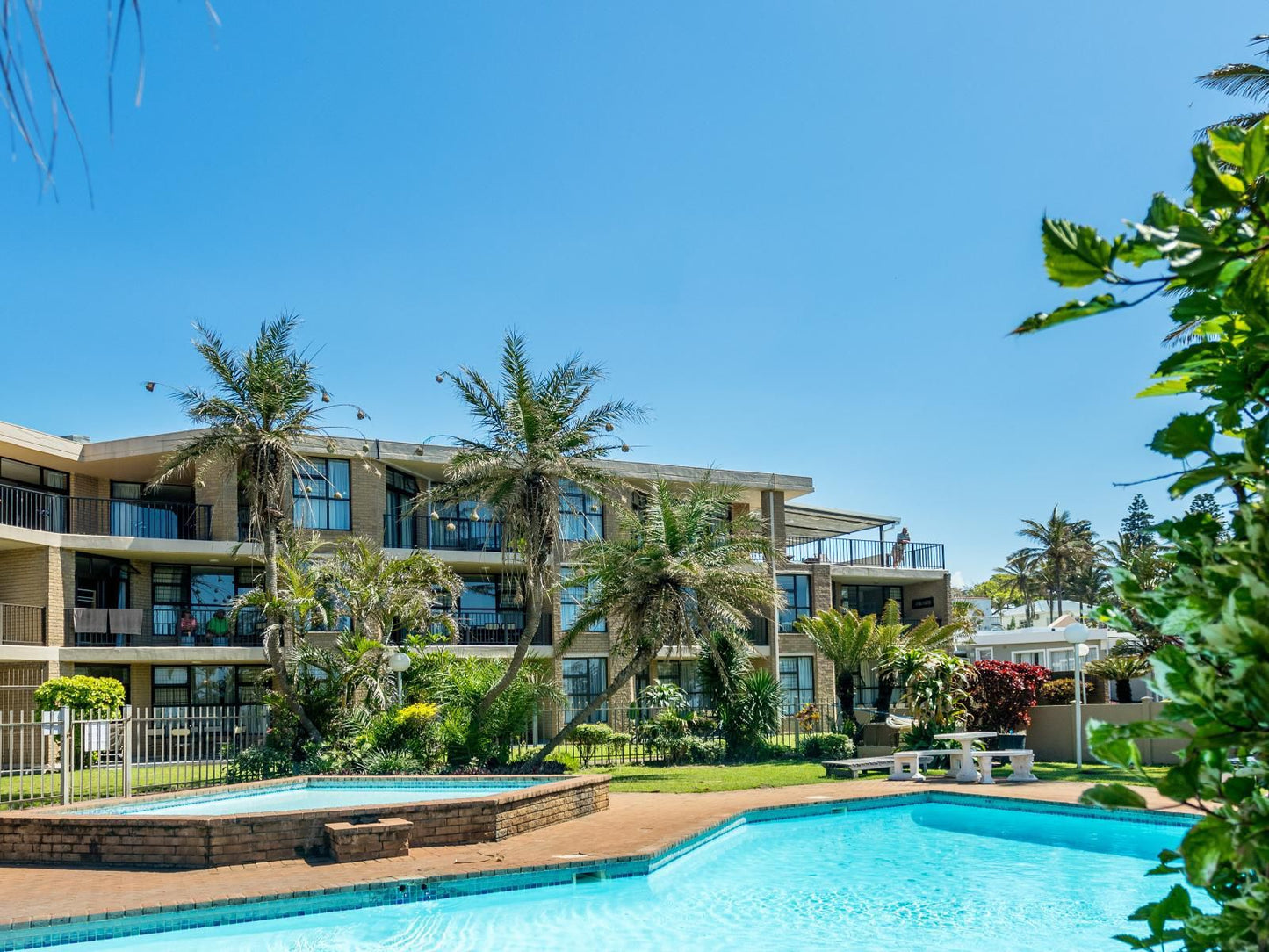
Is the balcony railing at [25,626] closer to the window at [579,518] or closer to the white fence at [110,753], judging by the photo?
the white fence at [110,753]

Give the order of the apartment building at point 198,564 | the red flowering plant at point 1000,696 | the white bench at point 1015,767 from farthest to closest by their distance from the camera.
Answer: the apartment building at point 198,564, the red flowering plant at point 1000,696, the white bench at point 1015,767

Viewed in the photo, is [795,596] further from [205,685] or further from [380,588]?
[205,685]

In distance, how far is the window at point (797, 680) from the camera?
34375mm

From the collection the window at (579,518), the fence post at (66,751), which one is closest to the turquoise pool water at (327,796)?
the fence post at (66,751)

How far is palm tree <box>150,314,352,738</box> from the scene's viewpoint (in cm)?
2064

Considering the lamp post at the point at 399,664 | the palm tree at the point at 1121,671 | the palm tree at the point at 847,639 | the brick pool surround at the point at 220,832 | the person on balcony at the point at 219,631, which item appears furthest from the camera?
the palm tree at the point at 847,639

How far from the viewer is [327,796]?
17062 mm

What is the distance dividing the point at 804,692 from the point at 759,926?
25.1 meters

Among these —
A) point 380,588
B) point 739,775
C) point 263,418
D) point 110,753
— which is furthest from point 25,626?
point 739,775

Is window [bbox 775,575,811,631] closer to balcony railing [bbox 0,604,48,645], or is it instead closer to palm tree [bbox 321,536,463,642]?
palm tree [bbox 321,536,463,642]

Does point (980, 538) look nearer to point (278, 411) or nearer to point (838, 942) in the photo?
point (278, 411)

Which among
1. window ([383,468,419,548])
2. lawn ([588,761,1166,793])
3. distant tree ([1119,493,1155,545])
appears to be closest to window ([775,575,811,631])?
lawn ([588,761,1166,793])

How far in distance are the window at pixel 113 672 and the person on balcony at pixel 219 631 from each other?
2.23 m

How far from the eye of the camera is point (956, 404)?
90.6 ft
